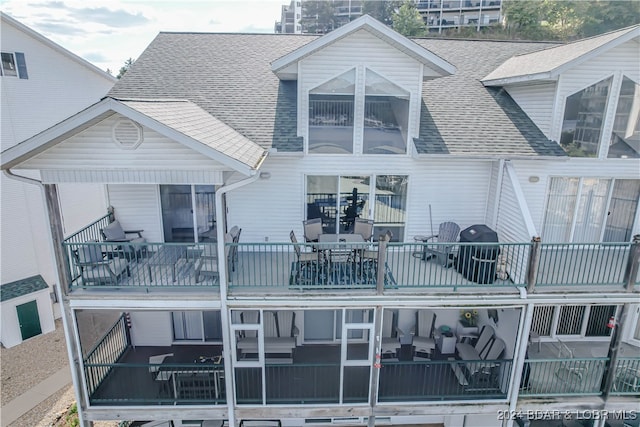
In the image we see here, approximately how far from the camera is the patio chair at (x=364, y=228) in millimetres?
10328

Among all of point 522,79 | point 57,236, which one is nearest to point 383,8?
point 522,79

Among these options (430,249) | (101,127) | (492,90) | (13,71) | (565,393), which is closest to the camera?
(101,127)

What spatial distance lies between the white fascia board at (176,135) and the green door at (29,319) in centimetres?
1399

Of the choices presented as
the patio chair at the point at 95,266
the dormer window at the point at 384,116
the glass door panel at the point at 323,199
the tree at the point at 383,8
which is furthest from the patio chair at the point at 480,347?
the tree at the point at 383,8

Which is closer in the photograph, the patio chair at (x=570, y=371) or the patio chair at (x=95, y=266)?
the patio chair at (x=95, y=266)

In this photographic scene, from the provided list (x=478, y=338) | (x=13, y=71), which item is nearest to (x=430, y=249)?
(x=478, y=338)

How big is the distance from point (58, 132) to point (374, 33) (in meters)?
7.42

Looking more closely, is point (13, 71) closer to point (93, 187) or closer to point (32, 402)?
point (93, 187)

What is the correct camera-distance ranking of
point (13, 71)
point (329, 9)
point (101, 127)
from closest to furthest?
1. point (101, 127)
2. point (13, 71)
3. point (329, 9)

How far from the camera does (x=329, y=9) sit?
78.5m

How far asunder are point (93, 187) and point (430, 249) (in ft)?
62.3

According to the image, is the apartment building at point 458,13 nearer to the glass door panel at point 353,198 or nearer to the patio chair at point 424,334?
the glass door panel at point 353,198

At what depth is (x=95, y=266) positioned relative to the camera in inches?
342

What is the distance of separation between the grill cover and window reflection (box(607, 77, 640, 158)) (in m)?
4.81
